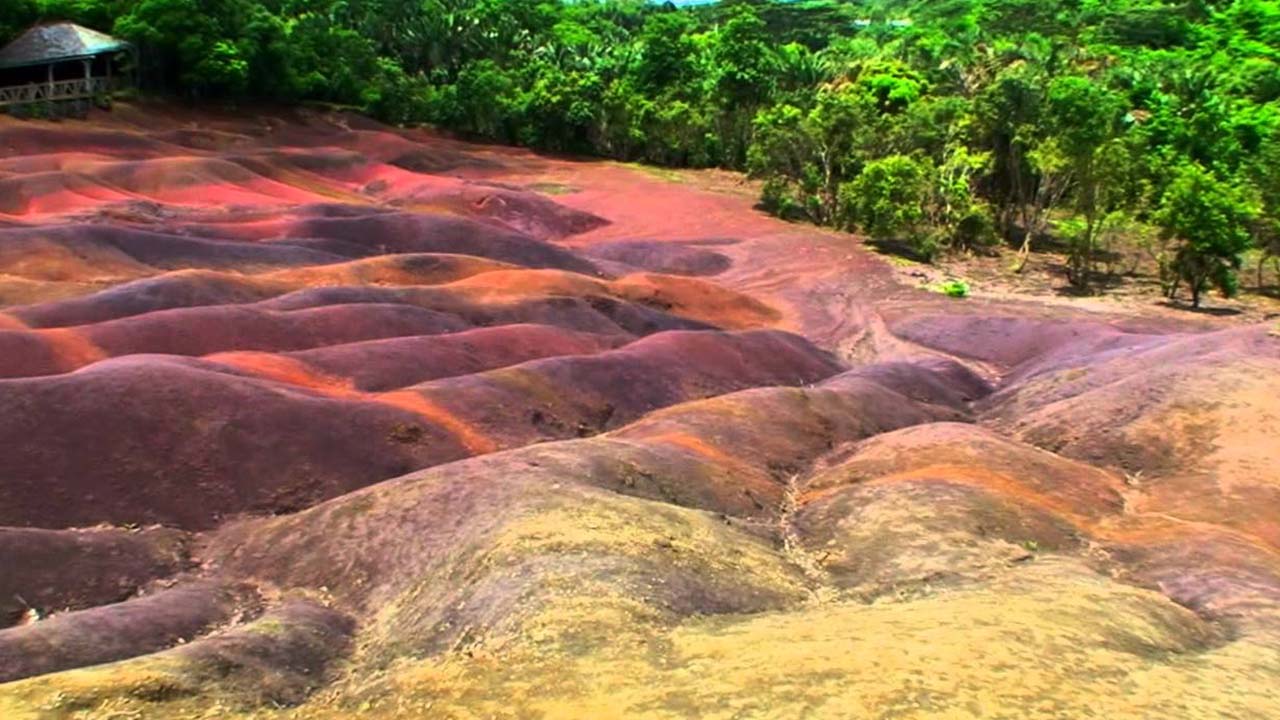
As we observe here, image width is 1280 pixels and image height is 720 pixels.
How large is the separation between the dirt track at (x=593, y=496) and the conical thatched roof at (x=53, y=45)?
25315 millimetres

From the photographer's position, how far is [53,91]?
58812 mm

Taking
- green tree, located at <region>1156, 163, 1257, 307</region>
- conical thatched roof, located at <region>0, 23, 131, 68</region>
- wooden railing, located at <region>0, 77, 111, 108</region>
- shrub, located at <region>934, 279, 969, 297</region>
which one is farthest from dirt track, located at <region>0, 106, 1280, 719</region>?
conical thatched roof, located at <region>0, 23, 131, 68</region>

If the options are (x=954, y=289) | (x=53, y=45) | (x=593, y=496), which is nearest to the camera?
(x=593, y=496)

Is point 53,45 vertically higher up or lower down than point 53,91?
higher up

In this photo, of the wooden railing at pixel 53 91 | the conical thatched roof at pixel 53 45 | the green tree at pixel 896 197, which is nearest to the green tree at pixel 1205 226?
the green tree at pixel 896 197

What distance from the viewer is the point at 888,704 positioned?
8.75 m

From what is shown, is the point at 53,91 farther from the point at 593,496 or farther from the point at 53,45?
the point at 593,496

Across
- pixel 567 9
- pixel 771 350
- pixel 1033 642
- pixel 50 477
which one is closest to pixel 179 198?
pixel 771 350

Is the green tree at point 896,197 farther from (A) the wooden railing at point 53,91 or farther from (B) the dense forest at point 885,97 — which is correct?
(A) the wooden railing at point 53,91

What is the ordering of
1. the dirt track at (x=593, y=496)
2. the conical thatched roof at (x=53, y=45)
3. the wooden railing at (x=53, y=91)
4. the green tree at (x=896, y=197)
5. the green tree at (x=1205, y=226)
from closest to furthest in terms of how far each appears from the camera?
the dirt track at (x=593, y=496), the green tree at (x=1205, y=226), the green tree at (x=896, y=197), the wooden railing at (x=53, y=91), the conical thatched roof at (x=53, y=45)

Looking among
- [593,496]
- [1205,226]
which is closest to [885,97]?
[1205,226]

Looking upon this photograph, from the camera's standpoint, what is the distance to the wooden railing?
5747 centimetres

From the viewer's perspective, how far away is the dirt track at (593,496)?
9867mm

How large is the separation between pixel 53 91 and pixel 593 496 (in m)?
56.7
